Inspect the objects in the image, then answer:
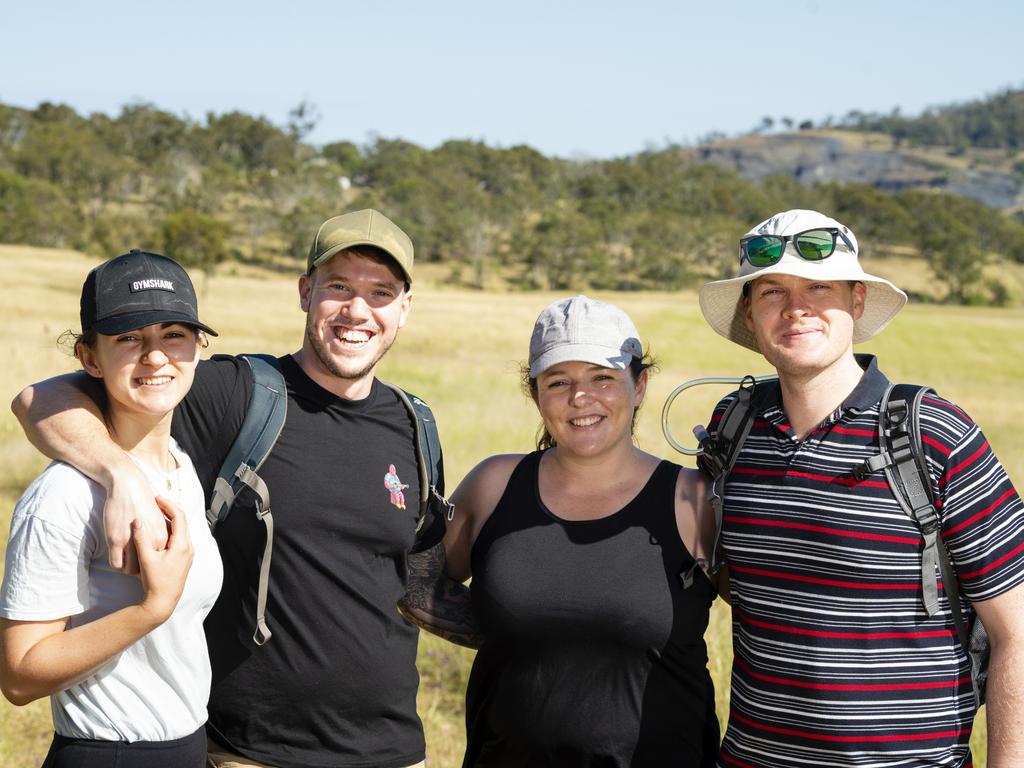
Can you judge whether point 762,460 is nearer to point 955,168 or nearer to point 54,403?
point 54,403

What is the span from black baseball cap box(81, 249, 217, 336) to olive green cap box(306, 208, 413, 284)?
761mm

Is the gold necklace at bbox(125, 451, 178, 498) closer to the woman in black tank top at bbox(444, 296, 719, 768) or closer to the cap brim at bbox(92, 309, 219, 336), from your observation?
the cap brim at bbox(92, 309, 219, 336)

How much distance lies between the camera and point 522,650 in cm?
334

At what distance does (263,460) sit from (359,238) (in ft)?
2.68

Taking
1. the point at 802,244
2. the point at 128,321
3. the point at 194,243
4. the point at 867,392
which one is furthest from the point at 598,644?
the point at 194,243

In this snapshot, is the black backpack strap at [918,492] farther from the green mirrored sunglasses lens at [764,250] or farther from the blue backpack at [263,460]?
the blue backpack at [263,460]

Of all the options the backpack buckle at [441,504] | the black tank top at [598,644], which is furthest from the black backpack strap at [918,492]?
the backpack buckle at [441,504]

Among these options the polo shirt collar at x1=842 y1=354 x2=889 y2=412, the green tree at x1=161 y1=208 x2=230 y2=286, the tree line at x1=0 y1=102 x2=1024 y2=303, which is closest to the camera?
the polo shirt collar at x1=842 y1=354 x2=889 y2=412

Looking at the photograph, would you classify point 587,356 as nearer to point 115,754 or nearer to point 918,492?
point 918,492

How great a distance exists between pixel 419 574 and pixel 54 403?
4.72ft

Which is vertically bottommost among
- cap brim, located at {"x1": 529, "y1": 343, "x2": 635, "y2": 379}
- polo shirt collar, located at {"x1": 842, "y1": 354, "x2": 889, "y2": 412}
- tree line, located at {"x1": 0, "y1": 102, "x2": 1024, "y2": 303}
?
polo shirt collar, located at {"x1": 842, "y1": 354, "x2": 889, "y2": 412}

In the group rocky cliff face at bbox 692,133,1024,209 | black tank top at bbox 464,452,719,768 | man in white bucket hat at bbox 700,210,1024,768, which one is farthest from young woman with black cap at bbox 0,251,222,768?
rocky cliff face at bbox 692,133,1024,209

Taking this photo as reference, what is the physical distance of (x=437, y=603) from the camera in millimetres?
3770

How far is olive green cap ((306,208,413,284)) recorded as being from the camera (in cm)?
360
